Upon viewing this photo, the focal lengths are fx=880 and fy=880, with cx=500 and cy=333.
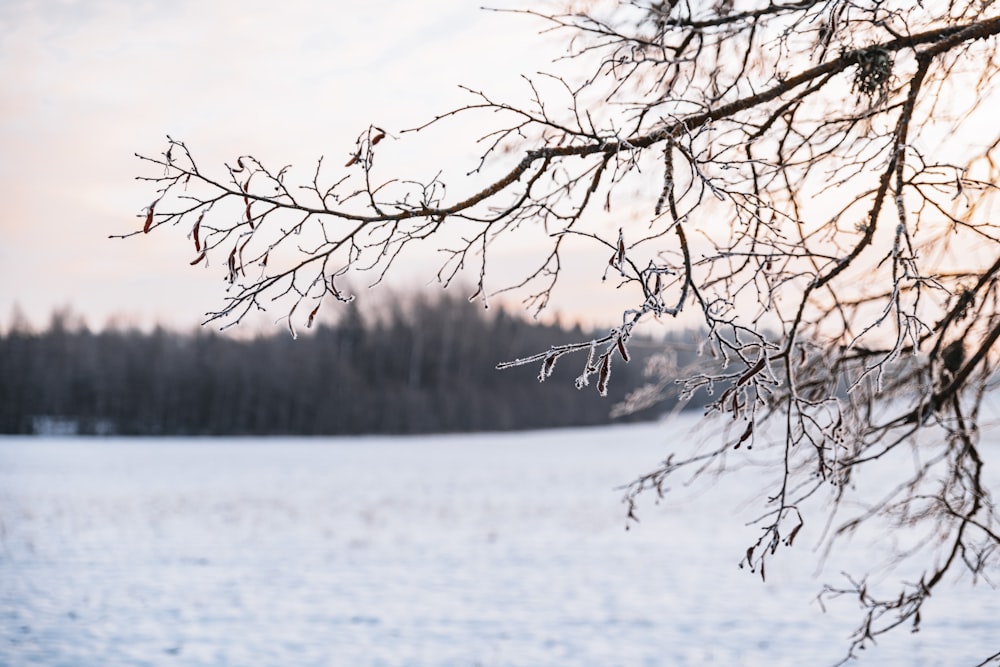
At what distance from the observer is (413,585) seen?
10336mm

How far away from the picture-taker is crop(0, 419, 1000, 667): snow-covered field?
7.76m

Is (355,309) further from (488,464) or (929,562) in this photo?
(929,562)

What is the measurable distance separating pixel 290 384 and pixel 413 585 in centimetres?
4469

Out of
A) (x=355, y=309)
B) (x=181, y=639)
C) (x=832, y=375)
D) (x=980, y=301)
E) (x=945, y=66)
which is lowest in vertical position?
(x=181, y=639)

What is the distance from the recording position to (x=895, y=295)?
186cm

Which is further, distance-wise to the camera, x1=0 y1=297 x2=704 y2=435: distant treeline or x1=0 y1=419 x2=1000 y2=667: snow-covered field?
x1=0 y1=297 x2=704 y2=435: distant treeline

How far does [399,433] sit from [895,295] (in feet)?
164

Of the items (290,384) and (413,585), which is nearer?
(413,585)

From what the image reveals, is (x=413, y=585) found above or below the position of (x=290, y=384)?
below

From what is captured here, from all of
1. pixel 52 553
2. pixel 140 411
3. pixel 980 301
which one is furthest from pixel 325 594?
pixel 140 411

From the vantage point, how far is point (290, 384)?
53.5 m

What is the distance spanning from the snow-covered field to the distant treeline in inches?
1230

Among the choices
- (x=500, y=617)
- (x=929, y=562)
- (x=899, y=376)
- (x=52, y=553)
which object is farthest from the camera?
(x=52, y=553)

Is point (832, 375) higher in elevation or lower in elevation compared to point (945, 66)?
lower
